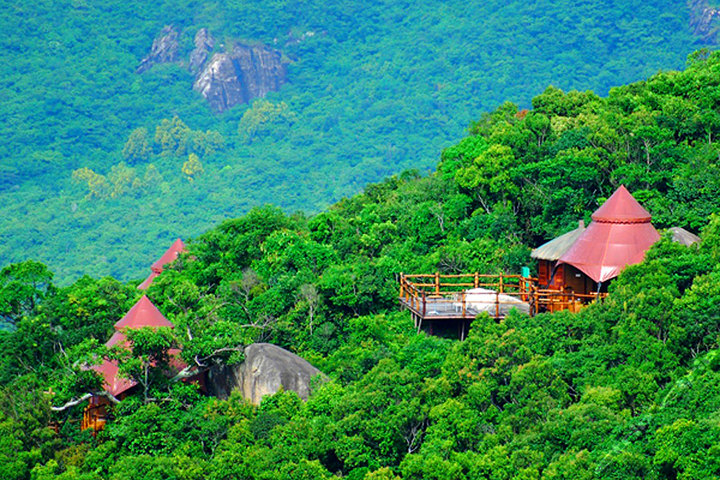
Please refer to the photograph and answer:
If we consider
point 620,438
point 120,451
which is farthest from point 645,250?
point 120,451

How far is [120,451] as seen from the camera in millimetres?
29969

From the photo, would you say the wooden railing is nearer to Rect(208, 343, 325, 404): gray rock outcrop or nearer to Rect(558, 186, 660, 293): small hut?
Rect(558, 186, 660, 293): small hut

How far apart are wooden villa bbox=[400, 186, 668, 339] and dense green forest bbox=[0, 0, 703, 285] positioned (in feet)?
204

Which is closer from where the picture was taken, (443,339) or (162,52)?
(443,339)

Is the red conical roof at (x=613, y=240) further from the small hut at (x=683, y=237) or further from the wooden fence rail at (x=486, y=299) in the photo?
the wooden fence rail at (x=486, y=299)

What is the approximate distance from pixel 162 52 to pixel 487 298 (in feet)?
357

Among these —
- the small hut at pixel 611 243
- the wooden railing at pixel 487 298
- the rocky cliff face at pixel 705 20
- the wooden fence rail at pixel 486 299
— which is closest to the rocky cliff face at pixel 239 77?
the rocky cliff face at pixel 705 20

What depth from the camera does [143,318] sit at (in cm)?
3447

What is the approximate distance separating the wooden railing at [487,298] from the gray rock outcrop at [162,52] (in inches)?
4119

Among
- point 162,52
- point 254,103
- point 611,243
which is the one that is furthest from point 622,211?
point 162,52

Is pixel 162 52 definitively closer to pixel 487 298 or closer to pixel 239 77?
pixel 239 77

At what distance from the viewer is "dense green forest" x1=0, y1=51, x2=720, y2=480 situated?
25.9 m

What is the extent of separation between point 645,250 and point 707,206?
3632mm

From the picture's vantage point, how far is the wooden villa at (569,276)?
31828 mm
